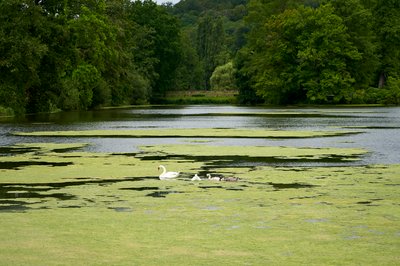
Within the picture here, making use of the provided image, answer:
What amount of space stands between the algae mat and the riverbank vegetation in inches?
1412

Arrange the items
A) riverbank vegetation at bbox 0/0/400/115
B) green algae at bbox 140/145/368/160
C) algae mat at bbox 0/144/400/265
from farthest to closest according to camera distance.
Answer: riverbank vegetation at bbox 0/0/400/115, green algae at bbox 140/145/368/160, algae mat at bbox 0/144/400/265

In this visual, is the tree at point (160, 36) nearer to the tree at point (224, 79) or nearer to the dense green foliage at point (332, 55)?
the tree at point (224, 79)

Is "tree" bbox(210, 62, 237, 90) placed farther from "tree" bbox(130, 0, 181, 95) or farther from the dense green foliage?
the dense green foliage

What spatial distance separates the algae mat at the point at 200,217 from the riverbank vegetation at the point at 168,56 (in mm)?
35853

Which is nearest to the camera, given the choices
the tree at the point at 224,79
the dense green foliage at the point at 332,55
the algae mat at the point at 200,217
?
the algae mat at the point at 200,217

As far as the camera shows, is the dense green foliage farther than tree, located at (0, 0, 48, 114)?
Yes

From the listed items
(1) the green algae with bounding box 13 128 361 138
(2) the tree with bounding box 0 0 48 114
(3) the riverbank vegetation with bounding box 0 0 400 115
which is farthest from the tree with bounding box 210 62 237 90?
(1) the green algae with bounding box 13 128 361 138

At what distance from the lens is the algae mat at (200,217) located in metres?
10.5

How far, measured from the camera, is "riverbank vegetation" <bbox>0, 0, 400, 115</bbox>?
55844 millimetres

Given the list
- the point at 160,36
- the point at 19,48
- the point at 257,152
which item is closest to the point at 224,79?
the point at 160,36

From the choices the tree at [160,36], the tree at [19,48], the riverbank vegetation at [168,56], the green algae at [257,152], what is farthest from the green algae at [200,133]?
the tree at [160,36]

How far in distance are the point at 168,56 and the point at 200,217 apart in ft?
412

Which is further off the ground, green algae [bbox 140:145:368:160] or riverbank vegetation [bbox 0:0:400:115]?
riverbank vegetation [bbox 0:0:400:115]

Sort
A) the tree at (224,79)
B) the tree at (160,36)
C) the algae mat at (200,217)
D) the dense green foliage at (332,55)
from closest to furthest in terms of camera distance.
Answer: the algae mat at (200,217)
the dense green foliage at (332,55)
the tree at (160,36)
the tree at (224,79)
